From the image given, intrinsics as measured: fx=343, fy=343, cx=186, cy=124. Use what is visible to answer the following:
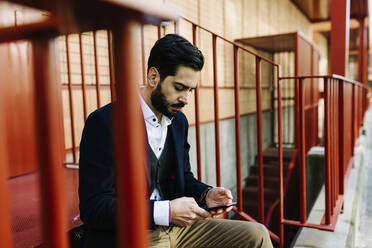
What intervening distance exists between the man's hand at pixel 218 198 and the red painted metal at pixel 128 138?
113 cm

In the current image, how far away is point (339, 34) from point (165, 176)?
362cm

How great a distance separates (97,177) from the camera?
1462 millimetres

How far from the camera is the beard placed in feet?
5.63

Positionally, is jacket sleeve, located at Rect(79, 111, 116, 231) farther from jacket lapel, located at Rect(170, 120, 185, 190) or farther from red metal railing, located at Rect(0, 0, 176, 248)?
red metal railing, located at Rect(0, 0, 176, 248)

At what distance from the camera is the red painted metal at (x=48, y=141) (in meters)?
0.62

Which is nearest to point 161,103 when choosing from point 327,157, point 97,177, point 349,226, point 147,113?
point 147,113

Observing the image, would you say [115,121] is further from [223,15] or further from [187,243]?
[223,15]

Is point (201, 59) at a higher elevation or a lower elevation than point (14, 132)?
higher

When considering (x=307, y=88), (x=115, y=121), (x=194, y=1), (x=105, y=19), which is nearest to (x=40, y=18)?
(x=105, y=19)

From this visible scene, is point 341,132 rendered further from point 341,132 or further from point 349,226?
point 349,226

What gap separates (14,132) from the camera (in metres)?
2.81

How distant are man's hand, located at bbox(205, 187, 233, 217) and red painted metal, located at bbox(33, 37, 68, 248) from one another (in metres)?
1.18

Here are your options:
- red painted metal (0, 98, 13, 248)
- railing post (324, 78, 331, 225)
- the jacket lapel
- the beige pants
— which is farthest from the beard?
railing post (324, 78, 331, 225)

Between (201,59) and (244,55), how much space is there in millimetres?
5713
